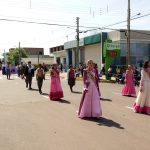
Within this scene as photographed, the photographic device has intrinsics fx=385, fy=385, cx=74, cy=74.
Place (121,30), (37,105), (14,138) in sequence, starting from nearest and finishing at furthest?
(14,138), (37,105), (121,30)

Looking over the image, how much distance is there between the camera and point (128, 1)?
34.6m

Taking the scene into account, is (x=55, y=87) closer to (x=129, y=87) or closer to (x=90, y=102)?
(x=129, y=87)

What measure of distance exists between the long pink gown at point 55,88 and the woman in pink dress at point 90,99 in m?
5.65

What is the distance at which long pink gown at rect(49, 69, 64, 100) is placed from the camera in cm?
1708

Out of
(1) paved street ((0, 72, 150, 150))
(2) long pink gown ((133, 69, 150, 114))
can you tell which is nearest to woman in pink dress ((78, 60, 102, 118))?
(1) paved street ((0, 72, 150, 150))

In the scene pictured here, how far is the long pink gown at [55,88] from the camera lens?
17.1m

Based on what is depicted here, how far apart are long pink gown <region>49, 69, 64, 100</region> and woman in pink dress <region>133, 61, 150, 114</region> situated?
5.35 metres

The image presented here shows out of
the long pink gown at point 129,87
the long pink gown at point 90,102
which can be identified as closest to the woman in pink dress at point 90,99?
the long pink gown at point 90,102

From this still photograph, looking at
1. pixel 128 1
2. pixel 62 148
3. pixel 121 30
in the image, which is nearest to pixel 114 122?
pixel 62 148

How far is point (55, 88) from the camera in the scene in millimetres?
17188

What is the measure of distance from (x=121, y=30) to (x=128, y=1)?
9.69m

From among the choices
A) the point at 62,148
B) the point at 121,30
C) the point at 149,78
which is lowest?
the point at 62,148

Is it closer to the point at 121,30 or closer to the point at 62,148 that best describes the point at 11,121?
the point at 62,148

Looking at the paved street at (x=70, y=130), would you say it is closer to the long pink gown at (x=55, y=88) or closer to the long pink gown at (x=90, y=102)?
the long pink gown at (x=90, y=102)
